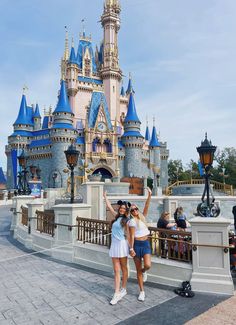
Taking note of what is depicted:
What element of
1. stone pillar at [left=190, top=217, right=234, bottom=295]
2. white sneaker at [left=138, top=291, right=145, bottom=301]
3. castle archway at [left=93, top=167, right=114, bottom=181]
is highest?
castle archway at [left=93, top=167, right=114, bottom=181]

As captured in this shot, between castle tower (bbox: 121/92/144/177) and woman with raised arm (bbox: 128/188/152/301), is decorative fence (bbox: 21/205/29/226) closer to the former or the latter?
woman with raised arm (bbox: 128/188/152/301)

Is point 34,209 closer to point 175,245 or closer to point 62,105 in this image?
point 175,245

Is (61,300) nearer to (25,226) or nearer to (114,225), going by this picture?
(114,225)

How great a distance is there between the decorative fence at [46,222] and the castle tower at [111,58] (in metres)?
44.5

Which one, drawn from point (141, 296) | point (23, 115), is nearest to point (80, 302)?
point (141, 296)

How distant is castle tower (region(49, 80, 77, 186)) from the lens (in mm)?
43094

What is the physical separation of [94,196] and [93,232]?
5.02 m

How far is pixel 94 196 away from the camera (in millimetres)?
12336

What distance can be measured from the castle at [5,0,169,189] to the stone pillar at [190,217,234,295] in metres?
36.4

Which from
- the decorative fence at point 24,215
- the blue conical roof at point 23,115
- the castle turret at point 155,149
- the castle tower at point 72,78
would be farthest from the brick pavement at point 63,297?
the castle turret at point 155,149

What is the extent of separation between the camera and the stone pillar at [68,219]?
25.6 ft

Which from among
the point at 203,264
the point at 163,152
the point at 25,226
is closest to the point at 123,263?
the point at 203,264

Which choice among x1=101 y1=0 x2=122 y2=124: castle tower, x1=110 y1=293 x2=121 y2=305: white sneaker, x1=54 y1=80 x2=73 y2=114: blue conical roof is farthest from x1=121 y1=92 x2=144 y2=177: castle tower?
x1=110 y1=293 x2=121 y2=305: white sneaker

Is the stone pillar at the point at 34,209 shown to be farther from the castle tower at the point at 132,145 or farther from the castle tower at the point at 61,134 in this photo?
the castle tower at the point at 132,145
